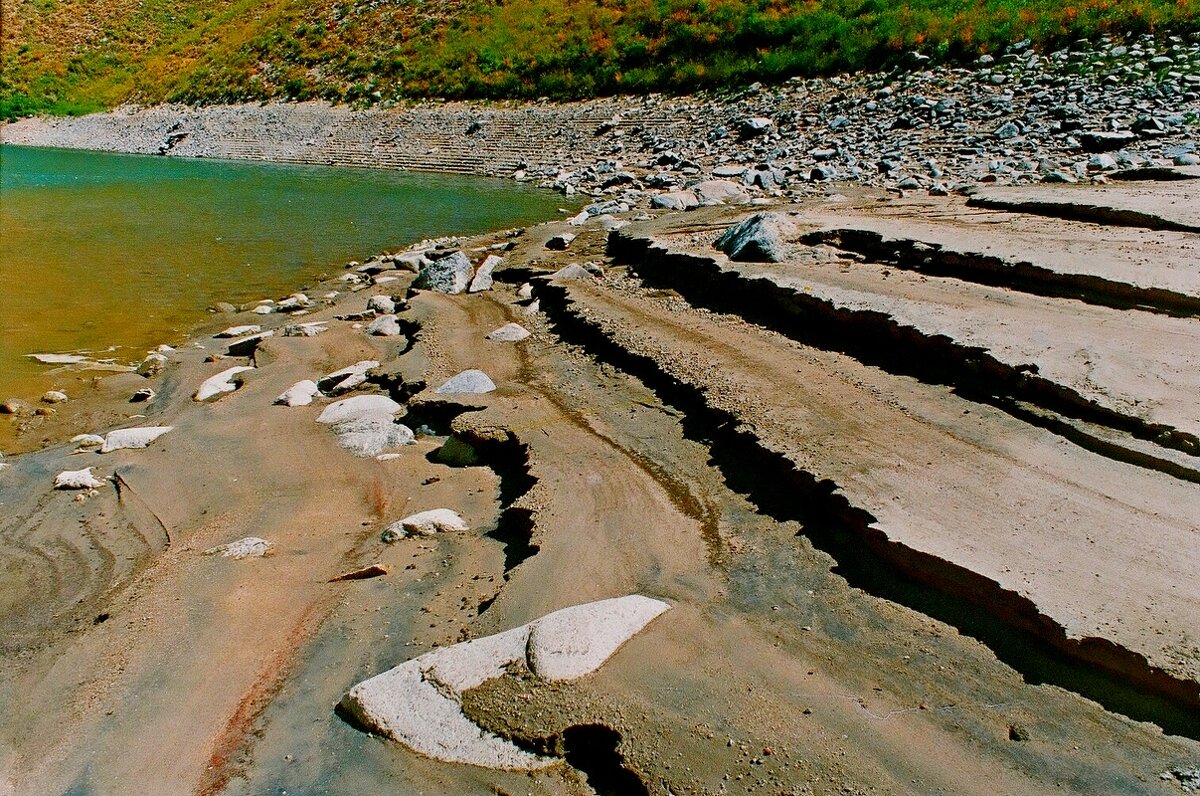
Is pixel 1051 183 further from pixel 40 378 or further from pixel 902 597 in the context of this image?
pixel 40 378

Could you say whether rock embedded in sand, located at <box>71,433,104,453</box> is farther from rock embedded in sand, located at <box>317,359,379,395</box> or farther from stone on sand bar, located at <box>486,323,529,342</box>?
stone on sand bar, located at <box>486,323,529,342</box>

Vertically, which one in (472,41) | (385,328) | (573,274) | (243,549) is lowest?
(243,549)

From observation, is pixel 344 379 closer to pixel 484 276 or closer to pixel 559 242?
pixel 484 276

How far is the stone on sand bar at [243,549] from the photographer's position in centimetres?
448

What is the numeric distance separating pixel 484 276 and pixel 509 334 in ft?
7.73

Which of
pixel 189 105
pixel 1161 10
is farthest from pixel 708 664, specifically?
pixel 189 105

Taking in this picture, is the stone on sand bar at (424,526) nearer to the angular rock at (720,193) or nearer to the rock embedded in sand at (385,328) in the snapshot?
the rock embedded in sand at (385,328)

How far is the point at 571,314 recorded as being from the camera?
7609 millimetres

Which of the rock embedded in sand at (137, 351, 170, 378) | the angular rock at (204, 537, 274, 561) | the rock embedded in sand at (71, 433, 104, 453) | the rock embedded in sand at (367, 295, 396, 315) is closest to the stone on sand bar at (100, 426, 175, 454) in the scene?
the rock embedded in sand at (71, 433, 104, 453)

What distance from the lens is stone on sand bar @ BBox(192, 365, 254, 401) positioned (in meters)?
7.22

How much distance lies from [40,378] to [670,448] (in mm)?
6505

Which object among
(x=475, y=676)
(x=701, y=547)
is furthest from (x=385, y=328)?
(x=475, y=676)

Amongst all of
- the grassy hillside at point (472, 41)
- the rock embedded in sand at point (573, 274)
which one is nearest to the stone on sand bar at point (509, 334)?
the rock embedded in sand at point (573, 274)

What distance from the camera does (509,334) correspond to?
769cm
